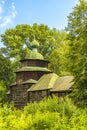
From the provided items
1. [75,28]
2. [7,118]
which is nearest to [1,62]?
[75,28]

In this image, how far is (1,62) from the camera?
2579 inches

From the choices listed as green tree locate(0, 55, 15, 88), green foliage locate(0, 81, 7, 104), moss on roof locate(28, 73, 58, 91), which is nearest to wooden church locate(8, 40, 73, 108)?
moss on roof locate(28, 73, 58, 91)

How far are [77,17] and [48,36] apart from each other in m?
34.2

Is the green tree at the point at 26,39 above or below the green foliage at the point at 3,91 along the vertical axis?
above

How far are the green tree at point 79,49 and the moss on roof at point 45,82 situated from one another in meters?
15.6

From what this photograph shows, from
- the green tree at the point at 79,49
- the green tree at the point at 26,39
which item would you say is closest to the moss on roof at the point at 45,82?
the green tree at the point at 26,39

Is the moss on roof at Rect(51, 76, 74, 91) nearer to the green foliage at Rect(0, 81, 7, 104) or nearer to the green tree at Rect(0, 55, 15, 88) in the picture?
the green foliage at Rect(0, 81, 7, 104)

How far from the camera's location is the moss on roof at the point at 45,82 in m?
47.7

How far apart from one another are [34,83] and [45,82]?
3.14m

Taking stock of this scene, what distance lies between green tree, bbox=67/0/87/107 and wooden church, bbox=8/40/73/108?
12964 millimetres

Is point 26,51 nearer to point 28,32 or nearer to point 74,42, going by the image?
point 28,32

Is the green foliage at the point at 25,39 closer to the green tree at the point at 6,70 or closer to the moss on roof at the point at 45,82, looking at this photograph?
the green tree at the point at 6,70

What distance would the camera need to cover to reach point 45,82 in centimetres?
4931

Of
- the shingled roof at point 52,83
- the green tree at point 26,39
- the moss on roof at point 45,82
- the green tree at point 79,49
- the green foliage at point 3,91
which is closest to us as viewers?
the green tree at point 79,49
